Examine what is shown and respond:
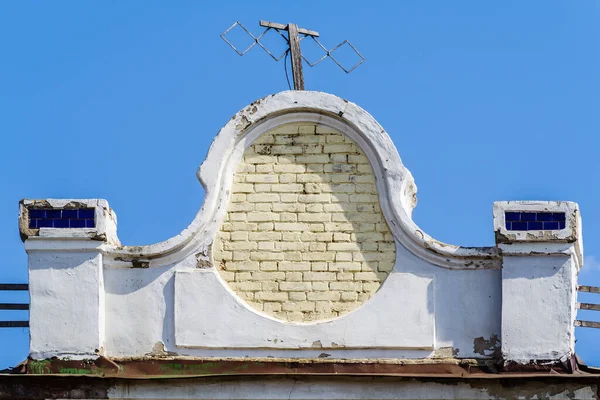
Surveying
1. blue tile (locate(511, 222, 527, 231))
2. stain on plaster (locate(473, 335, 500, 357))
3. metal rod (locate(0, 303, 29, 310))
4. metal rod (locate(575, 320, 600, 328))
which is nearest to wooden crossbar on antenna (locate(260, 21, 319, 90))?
blue tile (locate(511, 222, 527, 231))

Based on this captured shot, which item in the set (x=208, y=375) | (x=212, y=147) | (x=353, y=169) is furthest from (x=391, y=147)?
(x=208, y=375)

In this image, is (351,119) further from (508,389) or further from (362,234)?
(508,389)

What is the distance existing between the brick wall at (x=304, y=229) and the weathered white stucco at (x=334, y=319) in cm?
12

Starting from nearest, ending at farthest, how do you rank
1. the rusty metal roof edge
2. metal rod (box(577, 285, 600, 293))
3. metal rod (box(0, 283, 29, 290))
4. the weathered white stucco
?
the rusty metal roof edge → the weathered white stucco → metal rod (box(577, 285, 600, 293)) → metal rod (box(0, 283, 29, 290))

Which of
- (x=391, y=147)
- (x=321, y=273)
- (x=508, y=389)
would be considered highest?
(x=391, y=147)

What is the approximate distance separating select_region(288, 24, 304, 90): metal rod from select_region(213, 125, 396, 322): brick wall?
3.54 feet

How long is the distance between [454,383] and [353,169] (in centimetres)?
217

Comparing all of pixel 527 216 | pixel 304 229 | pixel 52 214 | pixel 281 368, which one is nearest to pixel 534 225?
pixel 527 216

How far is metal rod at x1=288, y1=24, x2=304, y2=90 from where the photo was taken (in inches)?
680

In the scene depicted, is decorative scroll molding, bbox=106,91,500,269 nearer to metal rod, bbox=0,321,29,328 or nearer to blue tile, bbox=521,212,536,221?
blue tile, bbox=521,212,536,221

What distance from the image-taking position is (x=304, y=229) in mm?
16016

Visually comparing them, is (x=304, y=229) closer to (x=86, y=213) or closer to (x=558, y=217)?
(x=86, y=213)

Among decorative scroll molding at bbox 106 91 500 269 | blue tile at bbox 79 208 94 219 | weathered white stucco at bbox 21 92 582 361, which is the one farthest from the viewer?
blue tile at bbox 79 208 94 219

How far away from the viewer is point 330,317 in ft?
51.8
